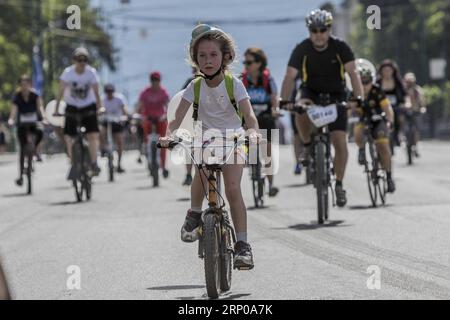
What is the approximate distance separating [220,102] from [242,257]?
975 mm

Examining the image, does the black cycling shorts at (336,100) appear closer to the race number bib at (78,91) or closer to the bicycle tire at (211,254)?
the race number bib at (78,91)

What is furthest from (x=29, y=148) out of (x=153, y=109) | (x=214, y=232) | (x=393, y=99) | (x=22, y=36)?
(x=22, y=36)

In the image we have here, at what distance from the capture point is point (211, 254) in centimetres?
822

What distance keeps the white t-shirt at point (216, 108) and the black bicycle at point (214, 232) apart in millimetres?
279

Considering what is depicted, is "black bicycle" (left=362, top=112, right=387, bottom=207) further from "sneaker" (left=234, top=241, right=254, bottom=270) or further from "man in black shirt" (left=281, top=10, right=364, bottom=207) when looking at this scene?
"sneaker" (left=234, top=241, right=254, bottom=270)

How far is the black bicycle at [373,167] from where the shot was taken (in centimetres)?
1636

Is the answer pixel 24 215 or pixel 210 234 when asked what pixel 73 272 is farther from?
pixel 24 215

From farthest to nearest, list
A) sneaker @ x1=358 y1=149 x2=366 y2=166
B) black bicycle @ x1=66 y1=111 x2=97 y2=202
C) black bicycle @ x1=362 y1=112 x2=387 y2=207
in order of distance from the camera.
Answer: black bicycle @ x1=66 y1=111 x2=97 y2=202
sneaker @ x1=358 y1=149 x2=366 y2=166
black bicycle @ x1=362 y1=112 x2=387 y2=207

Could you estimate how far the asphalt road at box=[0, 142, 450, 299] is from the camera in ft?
29.6

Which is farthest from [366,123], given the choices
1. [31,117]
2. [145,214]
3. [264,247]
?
[31,117]

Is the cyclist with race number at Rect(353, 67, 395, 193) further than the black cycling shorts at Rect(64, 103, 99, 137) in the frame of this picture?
No

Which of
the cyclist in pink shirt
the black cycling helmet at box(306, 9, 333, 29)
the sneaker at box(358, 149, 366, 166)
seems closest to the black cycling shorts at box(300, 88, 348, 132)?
the black cycling helmet at box(306, 9, 333, 29)

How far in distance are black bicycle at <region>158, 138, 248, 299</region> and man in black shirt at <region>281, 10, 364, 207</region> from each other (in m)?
5.35

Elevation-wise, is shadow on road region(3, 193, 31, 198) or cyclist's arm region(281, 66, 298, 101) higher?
cyclist's arm region(281, 66, 298, 101)
